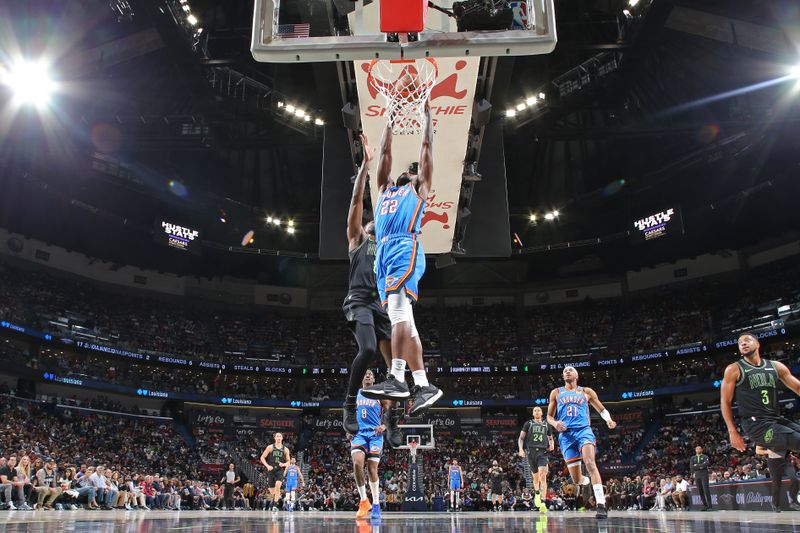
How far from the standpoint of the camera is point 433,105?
33.5 ft

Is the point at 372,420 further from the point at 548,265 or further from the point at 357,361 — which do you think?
the point at 548,265

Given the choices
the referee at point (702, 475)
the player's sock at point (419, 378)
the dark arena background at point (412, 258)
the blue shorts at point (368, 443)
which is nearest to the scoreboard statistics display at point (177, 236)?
the dark arena background at point (412, 258)

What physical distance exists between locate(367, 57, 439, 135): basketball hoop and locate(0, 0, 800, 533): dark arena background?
0.18 metres

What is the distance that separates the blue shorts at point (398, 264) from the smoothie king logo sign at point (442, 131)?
459 centimetres

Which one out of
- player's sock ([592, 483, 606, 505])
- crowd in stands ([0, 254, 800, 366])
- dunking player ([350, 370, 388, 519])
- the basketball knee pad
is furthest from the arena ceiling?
the basketball knee pad

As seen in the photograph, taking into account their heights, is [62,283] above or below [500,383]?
above

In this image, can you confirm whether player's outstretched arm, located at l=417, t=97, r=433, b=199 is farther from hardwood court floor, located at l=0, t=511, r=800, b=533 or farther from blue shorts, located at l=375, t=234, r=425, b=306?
hardwood court floor, located at l=0, t=511, r=800, b=533

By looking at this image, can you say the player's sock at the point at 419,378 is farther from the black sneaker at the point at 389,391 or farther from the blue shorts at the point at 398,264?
the blue shorts at the point at 398,264

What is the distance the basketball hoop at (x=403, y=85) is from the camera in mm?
8234

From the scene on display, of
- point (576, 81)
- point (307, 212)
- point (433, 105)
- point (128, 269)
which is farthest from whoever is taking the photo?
point (128, 269)

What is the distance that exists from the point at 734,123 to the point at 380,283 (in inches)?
807

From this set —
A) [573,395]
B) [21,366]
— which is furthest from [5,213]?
[573,395]

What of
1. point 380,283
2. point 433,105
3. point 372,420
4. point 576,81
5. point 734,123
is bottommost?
point 372,420


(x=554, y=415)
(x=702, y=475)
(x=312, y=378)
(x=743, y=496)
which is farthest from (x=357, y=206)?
(x=312, y=378)
